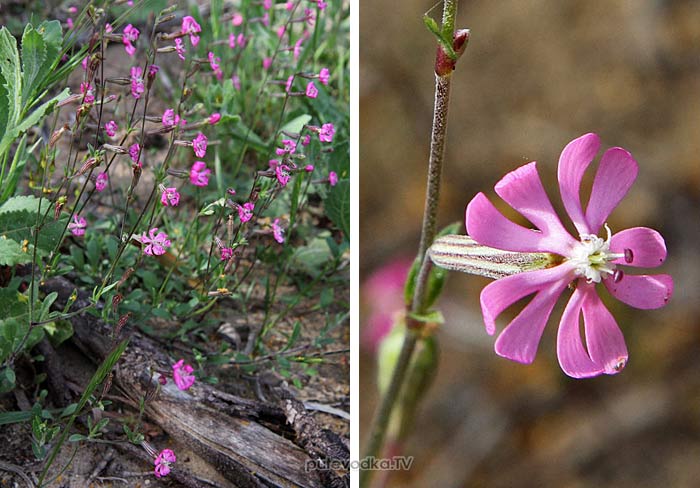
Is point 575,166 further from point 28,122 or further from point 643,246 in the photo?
point 28,122

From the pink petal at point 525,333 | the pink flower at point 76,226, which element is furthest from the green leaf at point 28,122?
the pink petal at point 525,333

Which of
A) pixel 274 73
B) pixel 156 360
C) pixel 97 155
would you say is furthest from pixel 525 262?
pixel 274 73

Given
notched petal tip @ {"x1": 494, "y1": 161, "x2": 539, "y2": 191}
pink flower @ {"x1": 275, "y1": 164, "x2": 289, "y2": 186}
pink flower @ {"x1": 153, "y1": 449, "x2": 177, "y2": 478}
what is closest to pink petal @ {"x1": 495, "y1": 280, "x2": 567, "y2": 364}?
notched petal tip @ {"x1": 494, "y1": 161, "x2": 539, "y2": 191}

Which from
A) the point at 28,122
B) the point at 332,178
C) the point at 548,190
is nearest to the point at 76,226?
the point at 28,122

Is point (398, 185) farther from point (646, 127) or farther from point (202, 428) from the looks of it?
point (202, 428)

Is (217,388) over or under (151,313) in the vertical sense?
under

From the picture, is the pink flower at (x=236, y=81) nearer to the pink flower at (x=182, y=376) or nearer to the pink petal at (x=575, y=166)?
the pink flower at (x=182, y=376)
